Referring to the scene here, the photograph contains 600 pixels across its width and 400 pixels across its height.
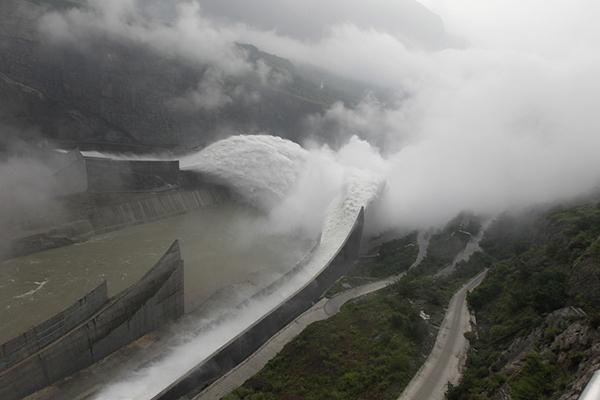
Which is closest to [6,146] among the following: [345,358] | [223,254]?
[223,254]

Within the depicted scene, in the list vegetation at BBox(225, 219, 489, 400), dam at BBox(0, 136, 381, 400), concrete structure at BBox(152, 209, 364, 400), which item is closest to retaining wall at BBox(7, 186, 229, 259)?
dam at BBox(0, 136, 381, 400)

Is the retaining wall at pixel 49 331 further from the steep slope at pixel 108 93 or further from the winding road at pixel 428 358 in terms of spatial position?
the steep slope at pixel 108 93

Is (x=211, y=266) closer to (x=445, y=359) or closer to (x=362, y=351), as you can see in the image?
(x=362, y=351)

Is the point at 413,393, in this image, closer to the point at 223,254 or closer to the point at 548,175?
the point at 223,254

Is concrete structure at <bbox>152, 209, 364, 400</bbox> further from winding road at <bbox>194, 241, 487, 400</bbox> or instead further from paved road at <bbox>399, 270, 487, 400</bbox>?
paved road at <bbox>399, 270, 487, 400</bbox>

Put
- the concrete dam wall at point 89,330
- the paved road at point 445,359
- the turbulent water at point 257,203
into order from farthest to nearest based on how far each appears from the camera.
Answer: the turbulent water at point 257,203 → the concrete dam wall at point 89,330 → the paved road at point 445,359

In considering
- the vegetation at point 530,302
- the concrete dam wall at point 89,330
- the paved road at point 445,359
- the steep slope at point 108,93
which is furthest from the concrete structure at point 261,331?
the steep slope at point 108,93
